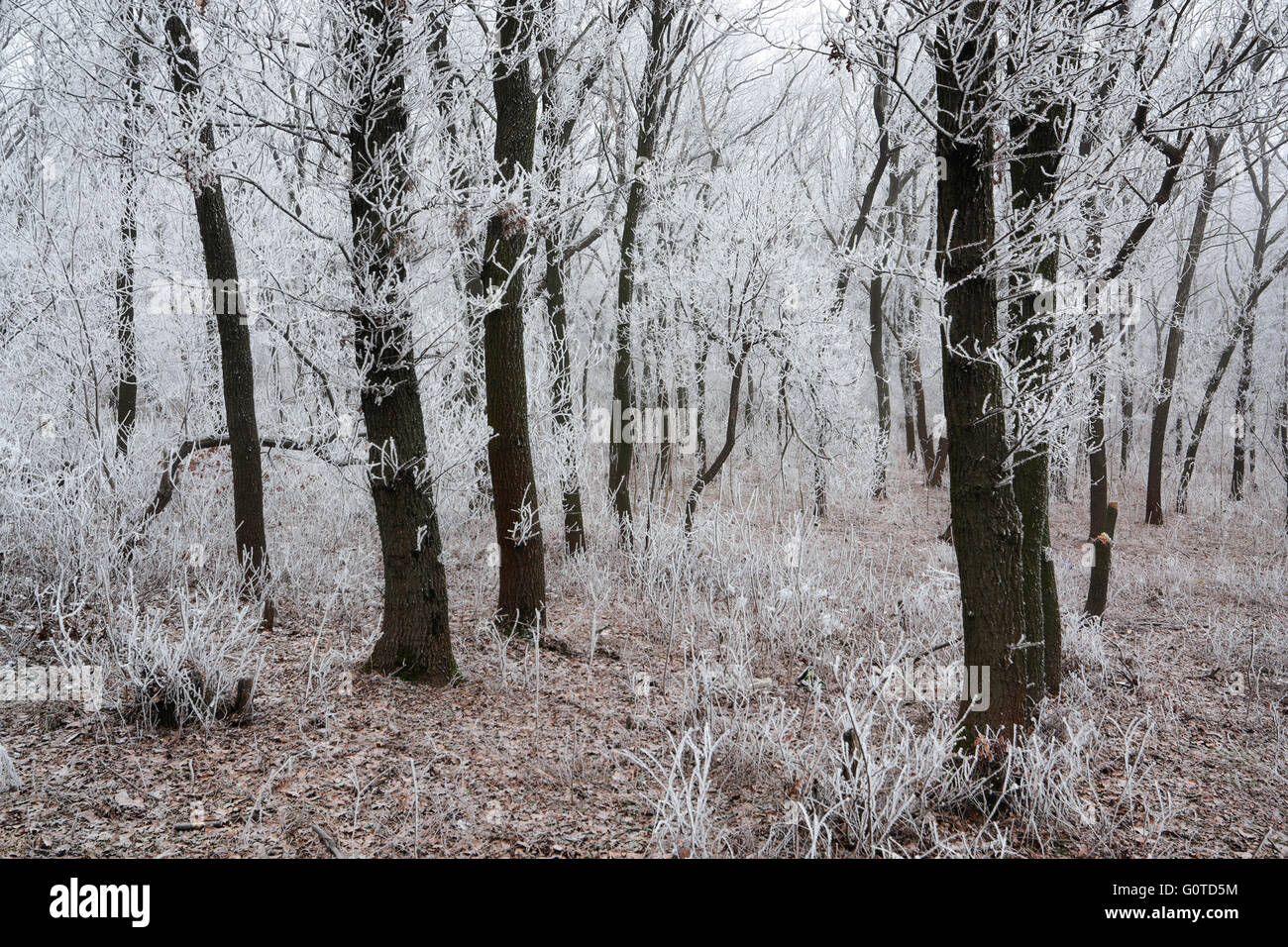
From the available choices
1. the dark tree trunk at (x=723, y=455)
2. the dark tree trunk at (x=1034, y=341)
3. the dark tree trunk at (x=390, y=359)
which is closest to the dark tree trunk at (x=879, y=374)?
the dark tree trunk at (x=723, y=455)

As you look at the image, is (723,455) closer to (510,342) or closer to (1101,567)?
(510,342)

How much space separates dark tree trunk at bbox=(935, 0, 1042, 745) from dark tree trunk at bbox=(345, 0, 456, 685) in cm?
290

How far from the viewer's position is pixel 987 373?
3406 mm

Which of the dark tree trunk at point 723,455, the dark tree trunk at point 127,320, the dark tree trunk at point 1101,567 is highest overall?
the dark tree trunk at point 127,320

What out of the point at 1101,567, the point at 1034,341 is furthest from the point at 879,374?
the point at 1034,341

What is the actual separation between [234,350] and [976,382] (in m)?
4.95

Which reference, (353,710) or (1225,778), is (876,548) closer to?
(1225,778)

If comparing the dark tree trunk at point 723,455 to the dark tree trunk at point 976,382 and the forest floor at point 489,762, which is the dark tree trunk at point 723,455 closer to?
the forest floor at point 489,762

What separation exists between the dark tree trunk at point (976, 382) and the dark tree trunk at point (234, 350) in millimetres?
4442

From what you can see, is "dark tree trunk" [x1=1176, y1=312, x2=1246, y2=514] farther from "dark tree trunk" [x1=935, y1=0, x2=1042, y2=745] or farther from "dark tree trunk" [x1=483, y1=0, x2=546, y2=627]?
"dark tree trunk" [x1=483, y1=0, x2=546, y2=627]

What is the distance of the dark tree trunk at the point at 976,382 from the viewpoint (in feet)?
11.0

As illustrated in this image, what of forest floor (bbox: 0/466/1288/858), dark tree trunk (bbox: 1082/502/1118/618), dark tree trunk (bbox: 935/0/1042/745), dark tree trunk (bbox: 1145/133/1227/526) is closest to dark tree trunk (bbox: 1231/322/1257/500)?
dark tree trunk (bbox: 1145/133/1227/526)

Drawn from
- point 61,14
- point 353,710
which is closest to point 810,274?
point 353,710

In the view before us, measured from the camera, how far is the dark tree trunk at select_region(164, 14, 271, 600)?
5.06 meters
